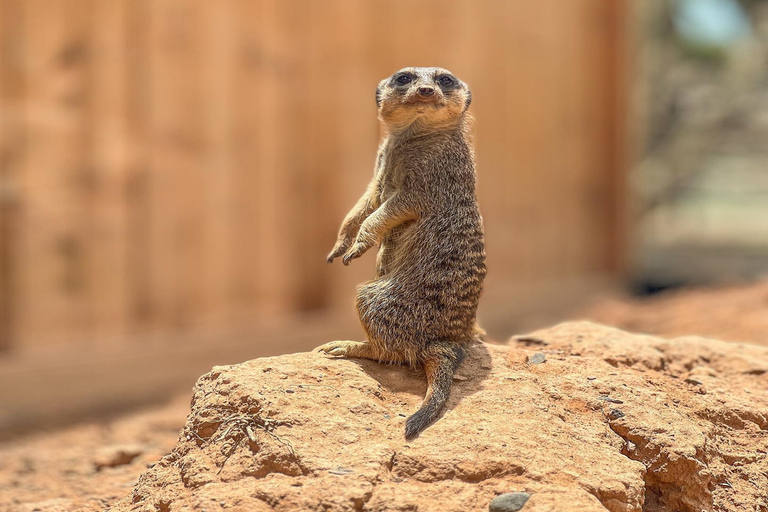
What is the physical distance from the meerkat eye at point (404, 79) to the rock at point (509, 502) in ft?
3.52

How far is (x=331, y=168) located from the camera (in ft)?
18.6

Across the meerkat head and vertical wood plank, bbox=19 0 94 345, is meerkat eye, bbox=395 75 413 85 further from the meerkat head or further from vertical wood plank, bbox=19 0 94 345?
vertical wood plank, bbox=19 0 94 345

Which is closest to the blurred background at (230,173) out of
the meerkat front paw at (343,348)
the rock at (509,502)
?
the meerkat front paw at (343,348)

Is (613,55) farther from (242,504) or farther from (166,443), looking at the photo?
(242,504)

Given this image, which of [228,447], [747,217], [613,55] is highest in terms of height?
[613,55]

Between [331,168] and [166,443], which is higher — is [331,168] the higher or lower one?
the higher one

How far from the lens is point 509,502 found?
1.83m

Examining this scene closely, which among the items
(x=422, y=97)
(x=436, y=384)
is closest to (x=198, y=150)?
(x=422, y=97)

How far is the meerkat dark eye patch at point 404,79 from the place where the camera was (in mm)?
2295

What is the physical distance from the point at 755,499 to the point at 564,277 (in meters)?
6.04

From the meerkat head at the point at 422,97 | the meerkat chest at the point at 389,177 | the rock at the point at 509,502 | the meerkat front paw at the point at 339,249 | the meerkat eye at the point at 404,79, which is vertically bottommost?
the rock at the point at 509,502

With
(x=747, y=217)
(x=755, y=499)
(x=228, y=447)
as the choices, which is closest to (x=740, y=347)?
(x=755, y=499)

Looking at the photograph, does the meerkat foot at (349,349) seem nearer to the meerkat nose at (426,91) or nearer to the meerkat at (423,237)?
the meerkat at (423,237)

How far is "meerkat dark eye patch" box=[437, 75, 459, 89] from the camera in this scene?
230 cm
